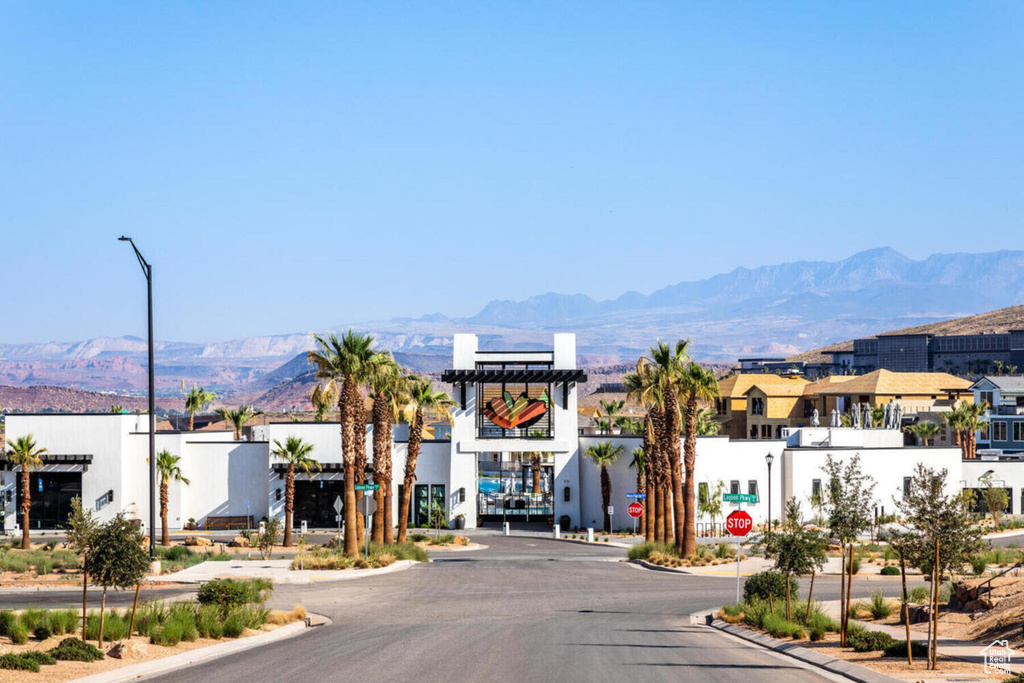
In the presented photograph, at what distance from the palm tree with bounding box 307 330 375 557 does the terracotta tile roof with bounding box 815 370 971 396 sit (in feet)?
227

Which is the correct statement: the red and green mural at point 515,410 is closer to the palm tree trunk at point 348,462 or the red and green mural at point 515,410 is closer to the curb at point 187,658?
the palm tree trunk at point 348,462

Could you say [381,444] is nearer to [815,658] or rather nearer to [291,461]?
[291,461]

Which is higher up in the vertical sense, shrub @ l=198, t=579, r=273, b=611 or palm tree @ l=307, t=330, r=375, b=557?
palm tree @ l=307, t=330, r=375, b=557

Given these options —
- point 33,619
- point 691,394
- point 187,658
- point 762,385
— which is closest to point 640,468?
point 691,394

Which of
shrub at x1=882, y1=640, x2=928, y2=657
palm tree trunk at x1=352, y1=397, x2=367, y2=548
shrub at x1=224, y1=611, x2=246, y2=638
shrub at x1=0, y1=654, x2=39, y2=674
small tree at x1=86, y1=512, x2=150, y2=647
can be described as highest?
palm tree trunk at x1=352, y1=397, x2=367, y2=548

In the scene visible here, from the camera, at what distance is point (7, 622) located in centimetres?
2423

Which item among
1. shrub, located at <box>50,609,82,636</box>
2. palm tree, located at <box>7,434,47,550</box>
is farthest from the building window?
shrub, located at <box>50,609,82,636</box>

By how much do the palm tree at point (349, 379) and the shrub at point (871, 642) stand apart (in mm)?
26300

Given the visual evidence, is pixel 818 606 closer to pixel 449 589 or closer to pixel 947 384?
pixel 449 589

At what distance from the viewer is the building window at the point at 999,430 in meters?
94.2

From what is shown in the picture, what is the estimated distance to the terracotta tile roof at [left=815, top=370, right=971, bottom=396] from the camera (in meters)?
109

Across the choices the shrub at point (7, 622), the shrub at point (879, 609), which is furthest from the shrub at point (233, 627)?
the shrub at point (879, 609)

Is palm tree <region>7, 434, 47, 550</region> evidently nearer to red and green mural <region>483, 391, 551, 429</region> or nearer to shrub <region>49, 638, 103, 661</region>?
red and green mural <region>483, 391, 551, 429</region>

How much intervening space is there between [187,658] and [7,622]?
4.04 meters
